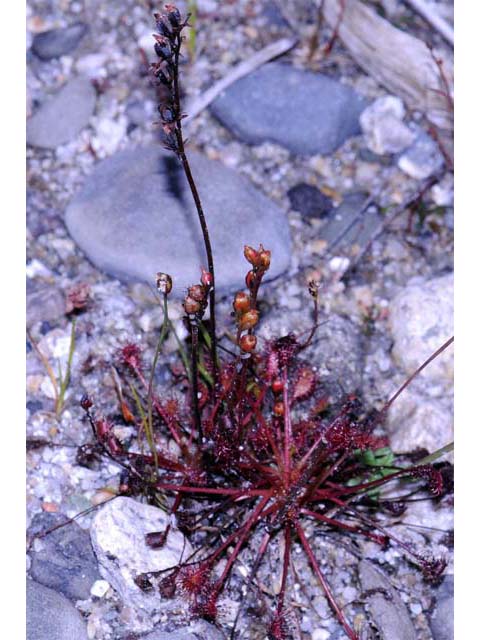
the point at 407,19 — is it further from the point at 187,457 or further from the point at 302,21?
the point at 187,457

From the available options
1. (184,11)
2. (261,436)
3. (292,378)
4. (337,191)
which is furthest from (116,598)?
(184,11)

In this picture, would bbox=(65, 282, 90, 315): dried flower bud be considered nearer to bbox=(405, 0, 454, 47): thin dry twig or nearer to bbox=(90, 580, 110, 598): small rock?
bbox=(90, 580, 110, 598): small rock

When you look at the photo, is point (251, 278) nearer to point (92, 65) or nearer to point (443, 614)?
point (443, 614)

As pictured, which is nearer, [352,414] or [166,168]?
[352,414]

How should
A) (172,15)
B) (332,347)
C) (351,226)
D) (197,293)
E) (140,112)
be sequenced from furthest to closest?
(140,112) → (351,226) → (332,347) → (197,293) → (172,15)

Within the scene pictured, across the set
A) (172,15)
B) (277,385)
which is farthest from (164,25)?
(277,385)

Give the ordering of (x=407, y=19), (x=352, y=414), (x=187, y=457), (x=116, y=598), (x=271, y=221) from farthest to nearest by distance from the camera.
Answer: (x=407, y=19) → (x=271, y=221) → (x=352, y=414) → (x=187, y=457) → (x=116, y=598)
